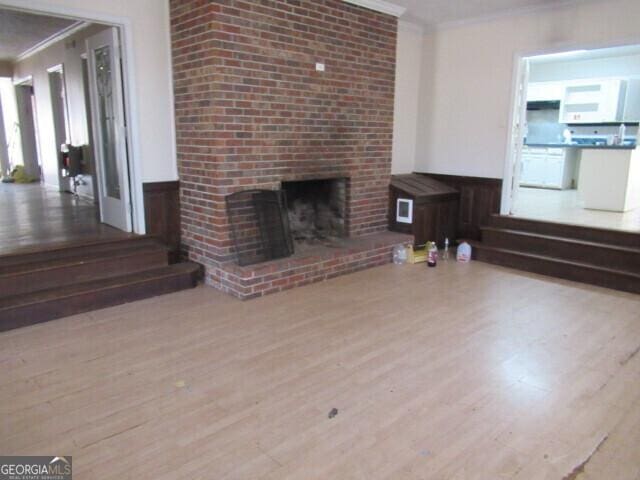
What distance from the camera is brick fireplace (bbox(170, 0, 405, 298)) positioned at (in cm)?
405

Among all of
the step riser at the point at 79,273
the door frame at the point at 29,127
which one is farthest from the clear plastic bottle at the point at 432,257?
the door frame at the point at 29,127

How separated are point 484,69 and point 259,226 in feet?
Result: 11.6

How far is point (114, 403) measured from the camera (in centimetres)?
246

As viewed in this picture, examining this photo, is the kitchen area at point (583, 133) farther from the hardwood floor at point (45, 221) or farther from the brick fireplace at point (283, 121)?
the hardwood floor at point (45, 221)

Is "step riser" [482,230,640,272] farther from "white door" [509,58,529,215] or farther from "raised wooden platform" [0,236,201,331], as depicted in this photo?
"raised wooden platform" [0,236,201,331]

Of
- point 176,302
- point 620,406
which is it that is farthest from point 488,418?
point 176,302

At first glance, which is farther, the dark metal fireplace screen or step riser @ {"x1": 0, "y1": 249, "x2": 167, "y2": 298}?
the dark metal fireplace screen

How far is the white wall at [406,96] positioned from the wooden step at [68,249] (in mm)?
3476

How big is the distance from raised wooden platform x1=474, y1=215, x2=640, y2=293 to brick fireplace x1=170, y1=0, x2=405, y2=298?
1.33 metres

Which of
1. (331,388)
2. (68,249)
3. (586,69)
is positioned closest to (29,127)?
(68,249)

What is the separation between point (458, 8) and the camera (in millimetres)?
5297

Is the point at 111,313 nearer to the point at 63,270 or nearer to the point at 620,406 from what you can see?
the point at 63,270

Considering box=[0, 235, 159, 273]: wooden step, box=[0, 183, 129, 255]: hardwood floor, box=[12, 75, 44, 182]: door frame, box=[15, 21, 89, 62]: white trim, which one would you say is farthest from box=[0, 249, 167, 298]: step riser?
box=[12, 75, 44, 182]: door frame

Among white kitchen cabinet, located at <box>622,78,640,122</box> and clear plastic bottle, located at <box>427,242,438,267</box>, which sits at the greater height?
white kitchen cabinet, located at <box>622,78,640,122</box>
